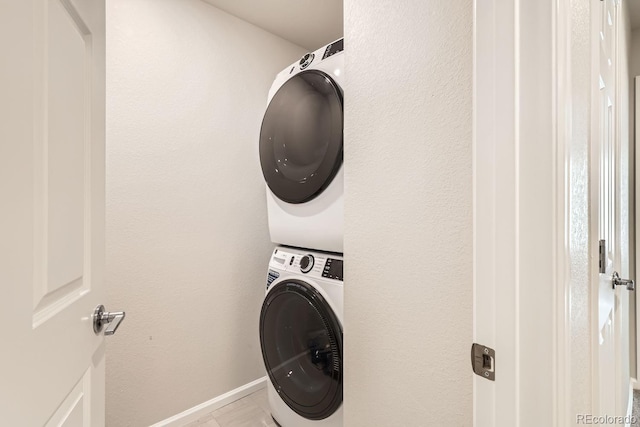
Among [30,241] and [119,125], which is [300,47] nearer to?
[119,125]

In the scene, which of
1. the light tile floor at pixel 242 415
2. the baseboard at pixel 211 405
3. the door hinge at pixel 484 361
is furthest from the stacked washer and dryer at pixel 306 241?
the door hinge at pixel 484 361

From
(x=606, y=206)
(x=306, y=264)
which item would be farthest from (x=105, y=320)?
(x=606, y=206)

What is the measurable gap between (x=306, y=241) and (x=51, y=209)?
0.95 metres

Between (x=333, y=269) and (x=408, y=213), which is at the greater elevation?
(x=408, y=213)

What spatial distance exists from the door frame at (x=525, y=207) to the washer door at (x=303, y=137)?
2.24 feet

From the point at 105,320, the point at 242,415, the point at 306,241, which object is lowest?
the point at 242,415

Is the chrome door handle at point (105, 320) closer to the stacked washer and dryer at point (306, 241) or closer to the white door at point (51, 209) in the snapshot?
the white door at point (51, 209)

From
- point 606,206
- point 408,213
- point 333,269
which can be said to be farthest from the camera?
point 333,269

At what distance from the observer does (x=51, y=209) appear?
542 millimetres

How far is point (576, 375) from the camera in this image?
1.91 feet

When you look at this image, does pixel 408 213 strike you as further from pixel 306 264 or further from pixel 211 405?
pixel 211 405

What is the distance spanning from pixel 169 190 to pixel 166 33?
84cm

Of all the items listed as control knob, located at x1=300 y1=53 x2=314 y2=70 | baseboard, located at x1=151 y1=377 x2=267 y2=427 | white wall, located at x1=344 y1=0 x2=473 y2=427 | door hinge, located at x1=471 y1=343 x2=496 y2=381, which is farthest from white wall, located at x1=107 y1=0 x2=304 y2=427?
door hinge, located at x1=471 y1=343 x2=496 y2=381

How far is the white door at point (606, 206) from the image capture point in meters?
0.79
